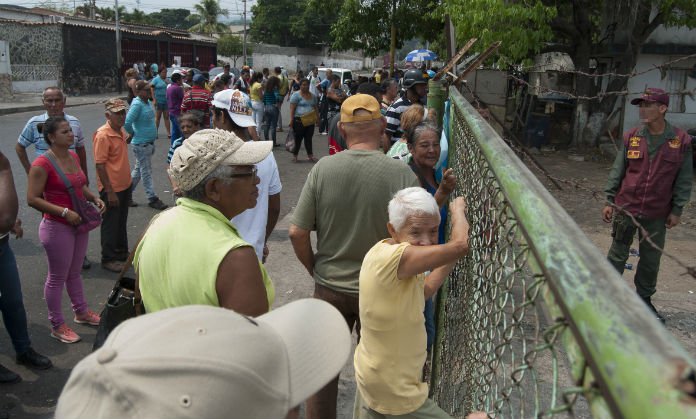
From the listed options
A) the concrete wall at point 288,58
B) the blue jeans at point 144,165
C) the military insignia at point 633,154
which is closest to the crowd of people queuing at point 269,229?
the military insignia at point 633,154

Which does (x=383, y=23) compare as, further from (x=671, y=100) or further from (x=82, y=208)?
→ (x=82, y=208)

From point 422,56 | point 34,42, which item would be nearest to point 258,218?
point 422,56

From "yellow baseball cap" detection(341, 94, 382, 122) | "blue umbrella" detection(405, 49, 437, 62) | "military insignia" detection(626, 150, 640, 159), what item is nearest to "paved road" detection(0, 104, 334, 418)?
"yellow baseball cap" detection(341, 94, 382, 122)

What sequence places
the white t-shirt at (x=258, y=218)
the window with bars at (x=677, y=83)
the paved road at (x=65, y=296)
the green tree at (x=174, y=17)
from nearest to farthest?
the white t-shirt at (x=258, y=218) → the paved road at (x=65, y=296) → the window with bars at (x=677, y=83) → the green tree at (x=174, y=17)

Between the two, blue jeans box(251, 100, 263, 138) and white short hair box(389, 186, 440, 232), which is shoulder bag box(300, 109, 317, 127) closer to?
blue jeans box(251, 100, 263, 138)

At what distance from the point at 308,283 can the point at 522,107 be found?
12663 millimetres

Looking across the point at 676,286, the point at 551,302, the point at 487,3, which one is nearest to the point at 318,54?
the point at 487,3

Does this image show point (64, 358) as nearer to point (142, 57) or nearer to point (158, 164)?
point (158, 164)

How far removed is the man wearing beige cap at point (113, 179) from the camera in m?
5.55

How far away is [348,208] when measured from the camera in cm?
301

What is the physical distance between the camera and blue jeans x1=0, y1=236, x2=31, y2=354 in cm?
369

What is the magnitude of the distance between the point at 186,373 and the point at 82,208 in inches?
151

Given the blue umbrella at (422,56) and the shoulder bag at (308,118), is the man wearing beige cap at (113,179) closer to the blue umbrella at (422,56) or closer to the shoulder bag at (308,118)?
the shoulder bag at (308,118)

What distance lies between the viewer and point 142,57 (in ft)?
117
